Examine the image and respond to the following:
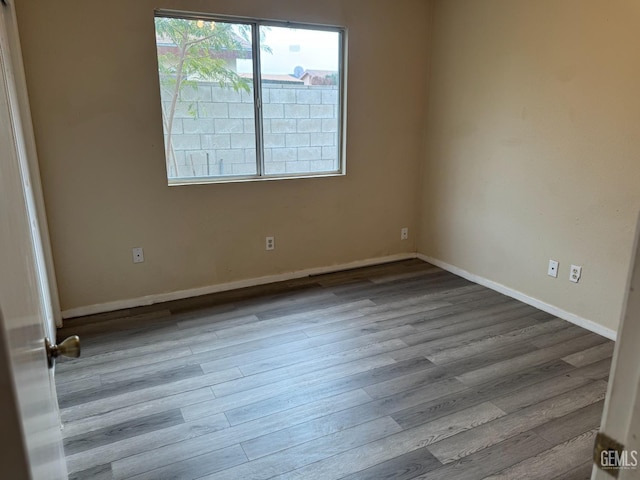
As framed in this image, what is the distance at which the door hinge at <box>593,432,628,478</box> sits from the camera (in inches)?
23.3

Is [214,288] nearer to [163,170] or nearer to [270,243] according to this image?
[270,243]

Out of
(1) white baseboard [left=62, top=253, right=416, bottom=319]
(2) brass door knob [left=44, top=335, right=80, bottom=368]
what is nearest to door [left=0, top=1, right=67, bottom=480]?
(2) brass door knob [left=44, top=335, right=80, bottom=368]

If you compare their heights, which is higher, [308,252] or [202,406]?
[308,252]

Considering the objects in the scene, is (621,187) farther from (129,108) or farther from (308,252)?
(129,108)

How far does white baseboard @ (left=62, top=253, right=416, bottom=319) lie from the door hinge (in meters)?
3.26

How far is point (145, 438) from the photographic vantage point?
6.54 feet

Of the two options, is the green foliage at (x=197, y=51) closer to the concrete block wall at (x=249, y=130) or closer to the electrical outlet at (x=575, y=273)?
the concrete block wall at (x=249, y=130)

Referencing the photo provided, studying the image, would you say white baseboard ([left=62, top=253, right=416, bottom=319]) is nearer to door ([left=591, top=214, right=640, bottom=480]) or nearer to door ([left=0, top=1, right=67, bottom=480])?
door ([left=0, top=1, right=67, bottom=480])

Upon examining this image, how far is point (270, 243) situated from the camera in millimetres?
3805

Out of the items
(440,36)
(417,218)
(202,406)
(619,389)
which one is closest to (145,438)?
(202,406)

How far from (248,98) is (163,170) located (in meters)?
0.88

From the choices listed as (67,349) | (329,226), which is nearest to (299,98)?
(329,226)

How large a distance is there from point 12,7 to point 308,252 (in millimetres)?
2634

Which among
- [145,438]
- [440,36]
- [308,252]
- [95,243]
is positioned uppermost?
[440,36]
